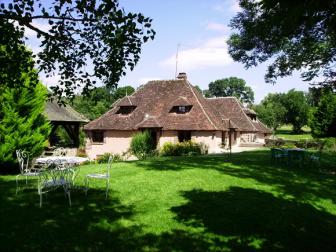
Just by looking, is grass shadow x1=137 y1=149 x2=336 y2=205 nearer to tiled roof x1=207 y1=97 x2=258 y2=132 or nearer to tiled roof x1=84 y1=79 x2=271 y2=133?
tiled roof x1=84 y1=79 x2=271 y2=133

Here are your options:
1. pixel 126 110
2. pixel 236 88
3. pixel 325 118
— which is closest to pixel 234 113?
pixel 126 110

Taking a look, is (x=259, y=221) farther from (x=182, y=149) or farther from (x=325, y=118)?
(x=325, y=118)

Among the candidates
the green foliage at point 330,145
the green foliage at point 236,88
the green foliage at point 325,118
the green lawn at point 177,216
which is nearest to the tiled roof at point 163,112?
the green foliage at point 330,145

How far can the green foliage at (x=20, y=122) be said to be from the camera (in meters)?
18.0

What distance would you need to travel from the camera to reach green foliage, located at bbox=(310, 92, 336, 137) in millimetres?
49656

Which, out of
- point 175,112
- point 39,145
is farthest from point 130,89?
point 39,145

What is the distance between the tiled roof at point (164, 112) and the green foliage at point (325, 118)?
900 inches

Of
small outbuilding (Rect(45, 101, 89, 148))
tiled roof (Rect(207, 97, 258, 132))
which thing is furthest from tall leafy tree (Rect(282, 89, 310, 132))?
small outbuilding (Rect(45, 101, 89, 148))

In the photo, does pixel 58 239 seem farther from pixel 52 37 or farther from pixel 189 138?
pixel 189 138

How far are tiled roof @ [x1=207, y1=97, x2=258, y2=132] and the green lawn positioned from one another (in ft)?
92.9

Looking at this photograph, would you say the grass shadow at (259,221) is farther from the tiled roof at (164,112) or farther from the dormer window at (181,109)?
the dormer window at (181,109)

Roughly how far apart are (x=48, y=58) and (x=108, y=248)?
12.6ft

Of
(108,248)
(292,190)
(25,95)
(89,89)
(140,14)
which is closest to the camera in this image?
(140,14)

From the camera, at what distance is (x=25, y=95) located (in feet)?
61.1
